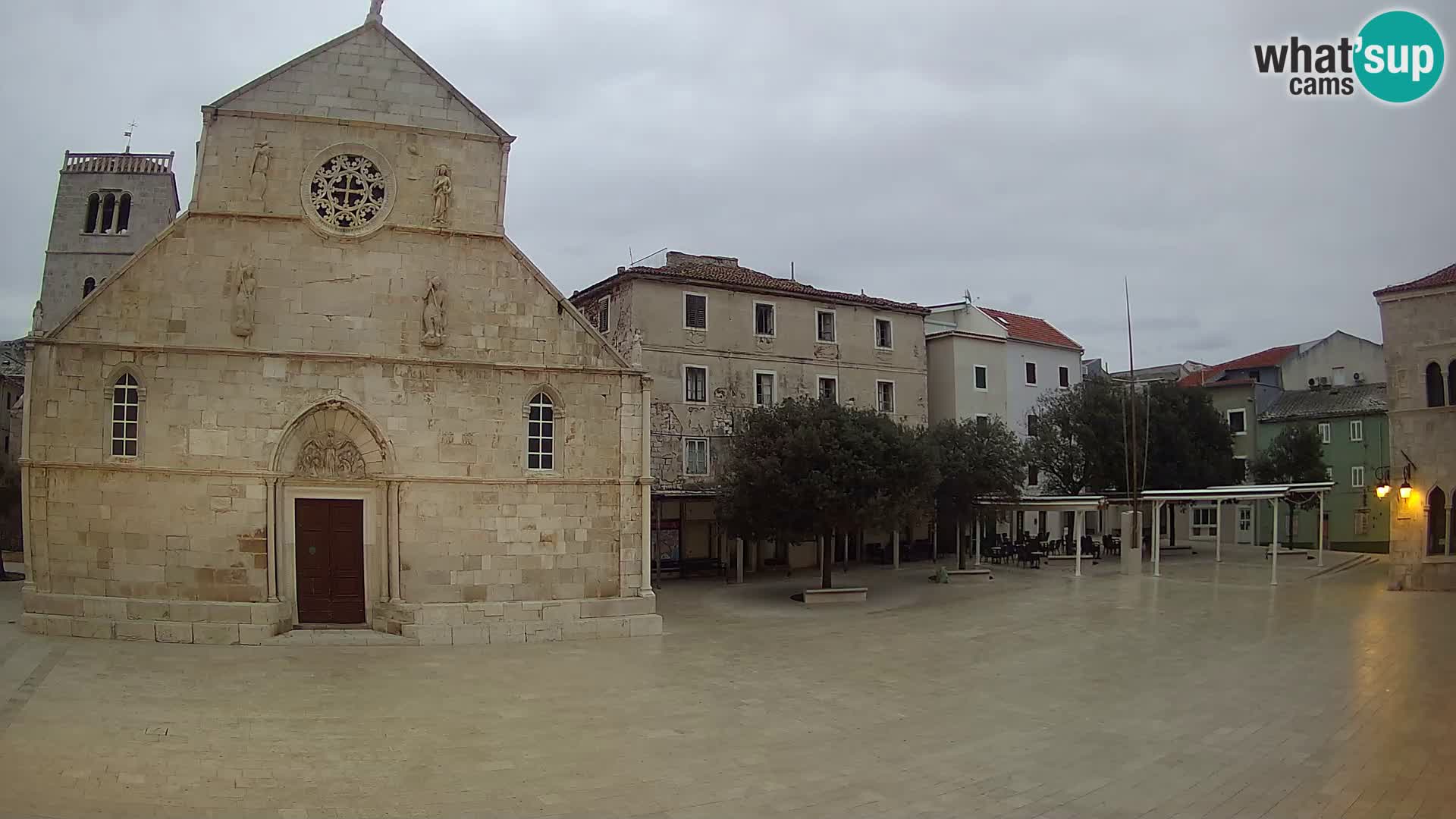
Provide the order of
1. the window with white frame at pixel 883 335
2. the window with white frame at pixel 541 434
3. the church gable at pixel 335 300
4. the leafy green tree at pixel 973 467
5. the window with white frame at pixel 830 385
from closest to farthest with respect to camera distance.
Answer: the church gable at pixel 335 300 < the window with white frame at pixel 541 434 < the leafy green tree at pixel 973 467 < the window with white frame at pixel 830 385 < the window with white frame at pixel 883 335

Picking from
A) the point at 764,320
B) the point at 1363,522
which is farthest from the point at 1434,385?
the point at 1363,522

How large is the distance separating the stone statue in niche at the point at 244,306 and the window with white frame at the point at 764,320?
1849cm

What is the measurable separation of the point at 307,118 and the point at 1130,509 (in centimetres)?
2993

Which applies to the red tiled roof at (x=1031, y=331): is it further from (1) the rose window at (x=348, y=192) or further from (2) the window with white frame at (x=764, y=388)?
(1) the rose window at (x=348, y=192)

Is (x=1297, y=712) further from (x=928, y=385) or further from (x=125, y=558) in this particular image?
(x=928, y=385)

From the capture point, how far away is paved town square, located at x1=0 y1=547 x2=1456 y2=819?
8977 millimetres

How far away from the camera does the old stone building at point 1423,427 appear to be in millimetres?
24328

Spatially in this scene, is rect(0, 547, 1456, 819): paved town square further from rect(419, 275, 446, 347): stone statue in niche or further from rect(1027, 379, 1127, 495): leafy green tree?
rect(1027, 379, 1127, 495): leafy green tree

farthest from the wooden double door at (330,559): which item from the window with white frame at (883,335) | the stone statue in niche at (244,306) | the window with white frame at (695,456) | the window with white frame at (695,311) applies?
the window with white frame at (883,335)

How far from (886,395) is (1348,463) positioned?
2498 centimetres

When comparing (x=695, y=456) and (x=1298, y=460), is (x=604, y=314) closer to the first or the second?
(x=695, y=456)

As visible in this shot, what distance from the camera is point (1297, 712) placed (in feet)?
39.7

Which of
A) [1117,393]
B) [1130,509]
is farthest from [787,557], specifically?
[1117,393]

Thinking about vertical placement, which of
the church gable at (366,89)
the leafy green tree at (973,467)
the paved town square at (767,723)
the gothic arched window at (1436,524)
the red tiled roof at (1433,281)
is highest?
the church gable at (366,89)
